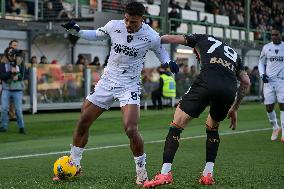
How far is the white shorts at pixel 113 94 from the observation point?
796 cm

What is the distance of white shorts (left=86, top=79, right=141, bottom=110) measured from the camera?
796 centimetres

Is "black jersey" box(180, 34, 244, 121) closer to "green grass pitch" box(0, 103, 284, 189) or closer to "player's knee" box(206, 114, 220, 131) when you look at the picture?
"player's knee" box(206, 114, 220, 131)

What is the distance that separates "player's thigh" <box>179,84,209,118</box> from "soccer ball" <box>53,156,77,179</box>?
165 cm

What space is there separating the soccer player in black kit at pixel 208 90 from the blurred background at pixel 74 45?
1552 centimetres

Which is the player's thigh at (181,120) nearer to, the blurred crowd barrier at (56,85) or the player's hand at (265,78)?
the player's hand at (265,78)

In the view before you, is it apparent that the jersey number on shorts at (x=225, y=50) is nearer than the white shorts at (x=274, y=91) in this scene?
Yes

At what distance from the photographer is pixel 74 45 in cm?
2852

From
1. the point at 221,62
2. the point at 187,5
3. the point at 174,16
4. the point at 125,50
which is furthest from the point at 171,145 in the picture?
the point at 187,5

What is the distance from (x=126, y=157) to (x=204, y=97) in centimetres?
348

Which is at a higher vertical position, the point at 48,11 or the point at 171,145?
the point at 48,11

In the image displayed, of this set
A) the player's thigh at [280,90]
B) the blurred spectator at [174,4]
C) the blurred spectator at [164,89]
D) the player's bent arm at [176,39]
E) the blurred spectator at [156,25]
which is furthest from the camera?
the blurred spectator at [174,4]

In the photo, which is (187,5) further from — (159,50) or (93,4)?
(159,50)

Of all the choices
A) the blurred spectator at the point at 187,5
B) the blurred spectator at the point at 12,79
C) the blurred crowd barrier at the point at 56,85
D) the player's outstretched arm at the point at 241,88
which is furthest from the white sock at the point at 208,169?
the blurred spectator at the point at 187,5

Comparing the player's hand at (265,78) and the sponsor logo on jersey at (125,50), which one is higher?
the sponsor logo on jersey at (125,50)
